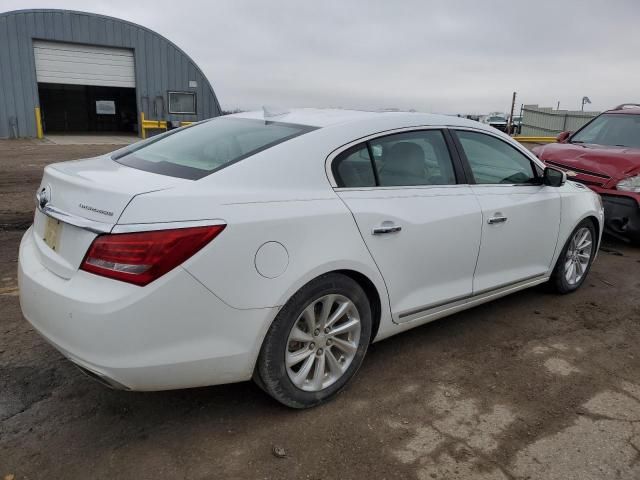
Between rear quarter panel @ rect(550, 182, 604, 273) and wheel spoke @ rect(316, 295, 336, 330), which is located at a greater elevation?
rear quarter panel @ rect(550, 182, 604, 273)

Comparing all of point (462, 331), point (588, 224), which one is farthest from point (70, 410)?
point (588, 224)

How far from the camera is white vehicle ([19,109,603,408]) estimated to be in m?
2.25

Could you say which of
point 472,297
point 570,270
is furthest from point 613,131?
point 472,297

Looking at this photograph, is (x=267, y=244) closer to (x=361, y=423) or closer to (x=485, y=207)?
(x=361, y=423)

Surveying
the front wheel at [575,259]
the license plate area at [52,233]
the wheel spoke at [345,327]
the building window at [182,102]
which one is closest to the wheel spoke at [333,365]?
the wheel spoke at [345,327]

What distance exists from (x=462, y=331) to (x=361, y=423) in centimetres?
147

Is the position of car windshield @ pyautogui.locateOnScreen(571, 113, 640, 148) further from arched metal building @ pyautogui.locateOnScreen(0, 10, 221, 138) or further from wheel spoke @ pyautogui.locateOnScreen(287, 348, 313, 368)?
arched metal building @ pyautogui.locateOnScreen(0, 10, 221, 138)

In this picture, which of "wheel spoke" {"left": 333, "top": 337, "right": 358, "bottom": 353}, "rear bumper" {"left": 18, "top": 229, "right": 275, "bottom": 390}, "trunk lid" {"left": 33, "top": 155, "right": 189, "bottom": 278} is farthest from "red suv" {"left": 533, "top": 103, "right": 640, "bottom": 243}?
"trunk lid" {"left": 33, "top": 155, "right": 189, "bottom": 278}

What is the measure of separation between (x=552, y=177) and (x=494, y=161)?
1.93 ft

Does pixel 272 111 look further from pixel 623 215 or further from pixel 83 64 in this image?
pixel 83 64

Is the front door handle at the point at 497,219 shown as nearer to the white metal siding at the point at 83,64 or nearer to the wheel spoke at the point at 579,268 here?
the wheel spoke at the point at 579,268

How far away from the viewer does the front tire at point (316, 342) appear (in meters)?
2.57

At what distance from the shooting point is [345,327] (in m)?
2.87

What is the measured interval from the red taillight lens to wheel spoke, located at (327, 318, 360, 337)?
942mm
